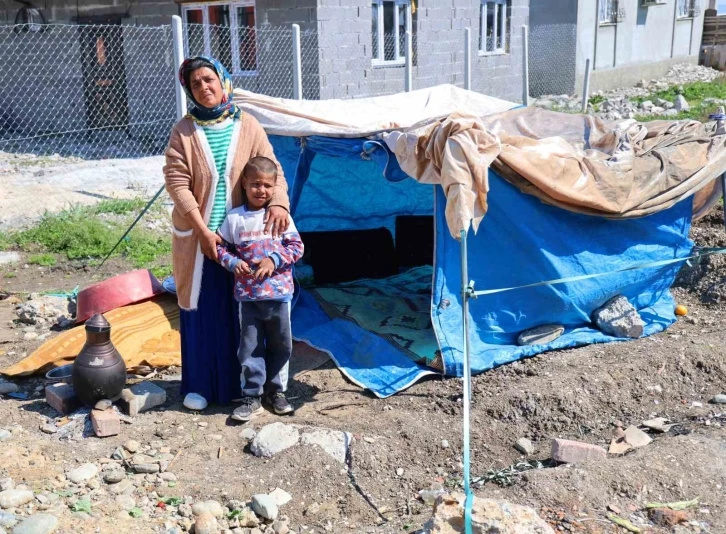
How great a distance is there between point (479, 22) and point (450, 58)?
4.56 ft

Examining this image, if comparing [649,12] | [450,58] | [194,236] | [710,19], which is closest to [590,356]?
[194,236]

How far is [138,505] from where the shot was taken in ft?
11.8

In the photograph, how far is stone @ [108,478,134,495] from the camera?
3689 mm

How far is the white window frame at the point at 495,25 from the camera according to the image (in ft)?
50.2

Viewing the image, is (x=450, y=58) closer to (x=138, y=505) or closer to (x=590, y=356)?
(x=590, y=356)

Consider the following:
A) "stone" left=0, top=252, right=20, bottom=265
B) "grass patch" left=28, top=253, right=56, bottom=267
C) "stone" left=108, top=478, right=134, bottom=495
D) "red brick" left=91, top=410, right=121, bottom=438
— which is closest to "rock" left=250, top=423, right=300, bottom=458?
"stone" left=108, top=478, right=134, bottom=495

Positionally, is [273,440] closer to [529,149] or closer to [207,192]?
[207,192]

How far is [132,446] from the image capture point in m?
4.01

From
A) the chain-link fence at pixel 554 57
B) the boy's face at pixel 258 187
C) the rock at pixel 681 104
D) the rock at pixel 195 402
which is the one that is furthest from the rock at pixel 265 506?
the chain-link fence at pixel 554 57

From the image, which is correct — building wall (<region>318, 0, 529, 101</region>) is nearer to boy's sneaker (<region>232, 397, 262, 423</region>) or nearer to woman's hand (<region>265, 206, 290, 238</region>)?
woman's hand (<region>265, 206, 290, 238</region>)

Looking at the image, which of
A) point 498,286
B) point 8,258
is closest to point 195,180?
point 498,286

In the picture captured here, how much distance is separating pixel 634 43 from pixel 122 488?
1859 centimetres

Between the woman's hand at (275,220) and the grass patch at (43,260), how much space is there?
3.72 metres

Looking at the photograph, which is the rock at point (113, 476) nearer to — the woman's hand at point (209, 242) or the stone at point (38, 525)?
the stone at point (38, 525)
